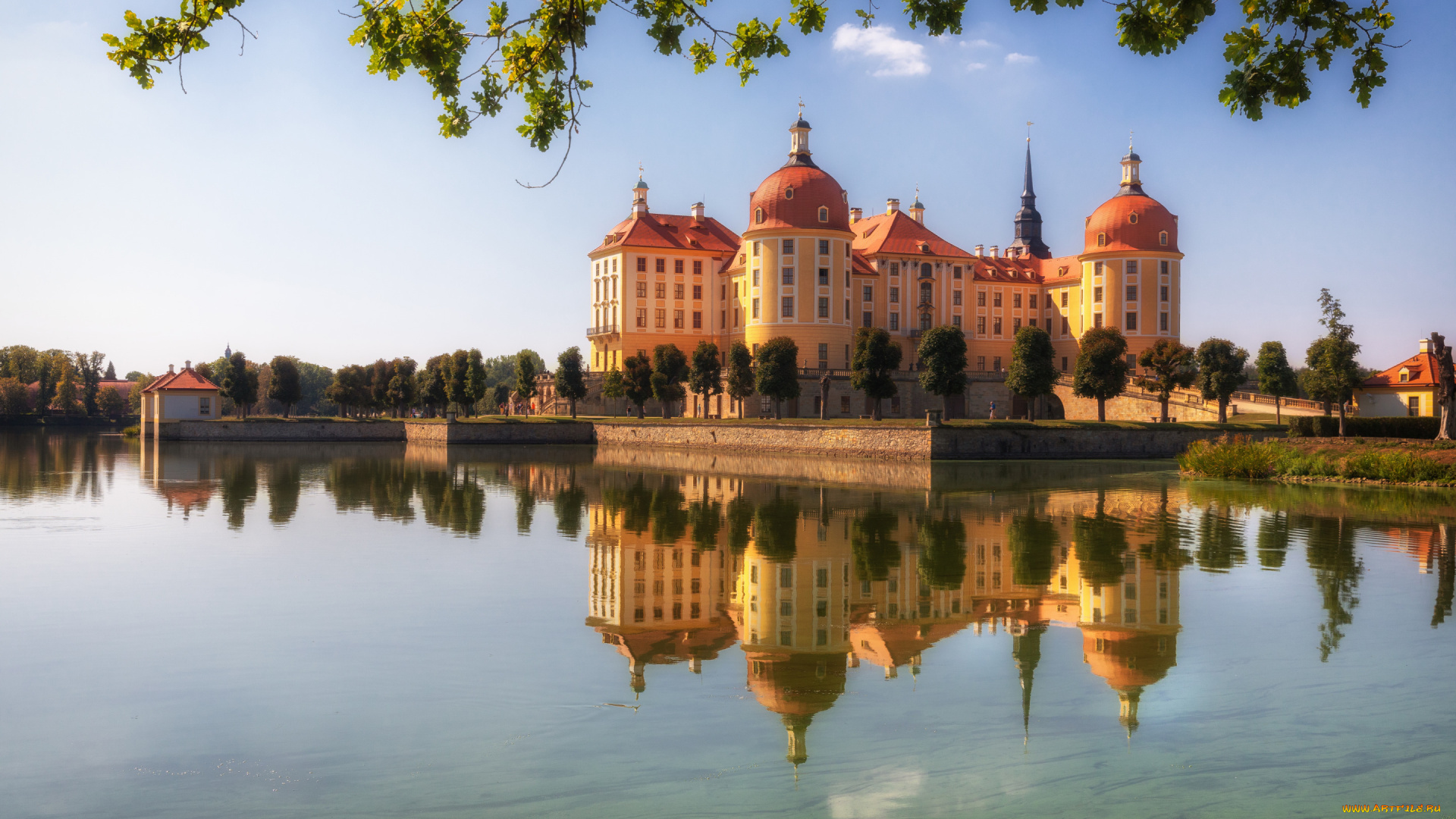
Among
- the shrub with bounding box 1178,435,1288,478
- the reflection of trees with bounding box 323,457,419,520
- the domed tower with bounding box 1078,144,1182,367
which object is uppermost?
the domed tower with bounding box 1078,144,1182,367

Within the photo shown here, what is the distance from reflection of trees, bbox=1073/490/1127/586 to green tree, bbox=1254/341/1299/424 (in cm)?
4063

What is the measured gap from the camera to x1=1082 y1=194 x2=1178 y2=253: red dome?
7581 cm

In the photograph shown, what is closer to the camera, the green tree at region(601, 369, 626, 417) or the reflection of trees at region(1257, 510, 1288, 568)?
the reflection of trees at region(1257, 510, 1288, 568)

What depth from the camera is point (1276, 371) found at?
58562 millimetres

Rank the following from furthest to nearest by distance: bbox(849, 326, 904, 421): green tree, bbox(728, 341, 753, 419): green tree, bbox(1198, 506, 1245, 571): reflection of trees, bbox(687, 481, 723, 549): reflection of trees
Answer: bbox(728, 341, 753, 419): green tree < bbox(849, 326, 904, 421): green tree < bbox(687, 481, 723, 549): reflection of trees < bbox(1198, 506, 1245, 571): reflection of trees

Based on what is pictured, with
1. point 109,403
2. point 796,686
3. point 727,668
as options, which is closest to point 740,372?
point 727,668

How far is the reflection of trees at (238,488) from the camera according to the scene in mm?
23391

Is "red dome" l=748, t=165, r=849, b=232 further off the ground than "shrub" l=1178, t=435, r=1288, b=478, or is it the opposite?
"red dome" l=748, t=165, r=849, b=232

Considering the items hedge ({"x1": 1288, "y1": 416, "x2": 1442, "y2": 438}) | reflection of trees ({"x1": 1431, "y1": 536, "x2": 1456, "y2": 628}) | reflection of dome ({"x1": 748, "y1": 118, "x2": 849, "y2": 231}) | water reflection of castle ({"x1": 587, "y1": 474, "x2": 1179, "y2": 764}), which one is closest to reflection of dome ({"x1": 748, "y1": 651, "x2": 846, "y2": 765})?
water reflection of castle ({"x1": 587, "y1": 474, "x2": 1179, "y2": 764})

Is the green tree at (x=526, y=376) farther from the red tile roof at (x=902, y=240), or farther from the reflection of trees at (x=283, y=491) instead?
the reflection of trees at (x=283, y=491)

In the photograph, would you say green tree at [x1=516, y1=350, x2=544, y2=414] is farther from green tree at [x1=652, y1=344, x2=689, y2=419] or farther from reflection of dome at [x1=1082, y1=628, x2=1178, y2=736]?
reflection of dome at [x1=1082, y1=628, x2=1178, y2=736]

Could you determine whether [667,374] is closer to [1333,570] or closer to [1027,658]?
[1333,570]

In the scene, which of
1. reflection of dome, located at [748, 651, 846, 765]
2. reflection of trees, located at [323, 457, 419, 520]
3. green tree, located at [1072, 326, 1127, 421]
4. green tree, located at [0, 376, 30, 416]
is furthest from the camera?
green tree, located at [0, 376, 30, 416]

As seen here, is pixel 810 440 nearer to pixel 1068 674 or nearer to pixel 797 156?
pixel 797 156
